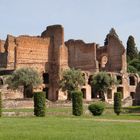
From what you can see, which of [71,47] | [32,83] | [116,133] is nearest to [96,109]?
[116,133]

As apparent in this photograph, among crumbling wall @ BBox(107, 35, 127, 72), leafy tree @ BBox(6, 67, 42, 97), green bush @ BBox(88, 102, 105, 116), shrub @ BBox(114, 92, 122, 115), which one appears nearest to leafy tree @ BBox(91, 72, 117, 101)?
leafy tree @ BBox(6, 67, 42, 97)

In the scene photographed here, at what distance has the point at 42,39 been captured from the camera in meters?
71.8

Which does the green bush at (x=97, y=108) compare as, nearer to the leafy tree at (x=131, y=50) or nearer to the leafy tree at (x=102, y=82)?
the leafy tree at (x=102, y=82)

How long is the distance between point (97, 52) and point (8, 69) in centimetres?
1945

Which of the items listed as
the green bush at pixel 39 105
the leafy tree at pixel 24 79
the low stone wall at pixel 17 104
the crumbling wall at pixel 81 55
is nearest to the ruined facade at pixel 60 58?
the crumbling wall at pixel 81 55

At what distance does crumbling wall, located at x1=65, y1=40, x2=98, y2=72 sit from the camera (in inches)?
2873

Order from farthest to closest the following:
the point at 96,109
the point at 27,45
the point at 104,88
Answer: the point at 27,45
the point at 104,88
the point at 96,109

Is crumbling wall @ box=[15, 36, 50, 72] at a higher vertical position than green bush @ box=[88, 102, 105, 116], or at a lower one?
higher

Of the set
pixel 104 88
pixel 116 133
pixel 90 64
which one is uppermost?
pixel 90 64

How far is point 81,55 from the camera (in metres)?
74.6

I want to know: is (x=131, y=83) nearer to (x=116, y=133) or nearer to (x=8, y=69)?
(x=8, y=69)

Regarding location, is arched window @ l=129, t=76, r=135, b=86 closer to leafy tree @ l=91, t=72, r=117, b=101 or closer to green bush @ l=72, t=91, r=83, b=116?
leafy tree @ l=91, t=72, r=117, b=101

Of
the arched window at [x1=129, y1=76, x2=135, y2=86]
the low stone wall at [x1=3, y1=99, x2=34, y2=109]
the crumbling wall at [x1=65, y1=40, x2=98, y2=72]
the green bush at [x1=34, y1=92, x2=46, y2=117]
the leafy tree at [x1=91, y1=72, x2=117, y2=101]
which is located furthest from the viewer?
the crumbling wall at [x1=65, y1=40, x2=98, y2=72]

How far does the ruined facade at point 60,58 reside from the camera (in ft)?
218
